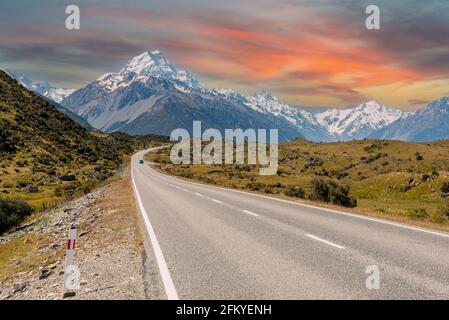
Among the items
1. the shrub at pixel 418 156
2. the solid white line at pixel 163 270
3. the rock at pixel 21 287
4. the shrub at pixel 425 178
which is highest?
the shrub at pixel 418 156

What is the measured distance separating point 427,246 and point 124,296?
7.75 metres

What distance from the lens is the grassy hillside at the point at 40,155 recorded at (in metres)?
51.3

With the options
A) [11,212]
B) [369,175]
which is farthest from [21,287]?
[369,175]

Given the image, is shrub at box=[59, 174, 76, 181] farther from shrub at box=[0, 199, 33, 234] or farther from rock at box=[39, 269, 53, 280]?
rock at box=[39, 269, 53, 280]

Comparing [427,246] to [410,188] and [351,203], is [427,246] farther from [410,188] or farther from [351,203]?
[410,188]

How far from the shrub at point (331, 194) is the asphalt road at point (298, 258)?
14.6 meters

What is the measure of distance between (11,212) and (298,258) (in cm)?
3261

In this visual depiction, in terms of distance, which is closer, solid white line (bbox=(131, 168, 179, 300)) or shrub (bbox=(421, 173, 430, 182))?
solid white line (bbox=(131, 168, 179, 300))

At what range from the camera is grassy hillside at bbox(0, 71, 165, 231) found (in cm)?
5134

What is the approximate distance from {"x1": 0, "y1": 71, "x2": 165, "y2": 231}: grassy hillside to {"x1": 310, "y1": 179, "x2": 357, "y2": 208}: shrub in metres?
25.6

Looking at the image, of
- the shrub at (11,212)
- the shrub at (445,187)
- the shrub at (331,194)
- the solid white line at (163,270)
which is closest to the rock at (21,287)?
the solid white line at (163,270)

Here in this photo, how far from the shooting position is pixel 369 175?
64.2 m

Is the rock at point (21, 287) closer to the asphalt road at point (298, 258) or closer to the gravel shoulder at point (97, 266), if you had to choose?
the gravel shoulder at point (97, 266)

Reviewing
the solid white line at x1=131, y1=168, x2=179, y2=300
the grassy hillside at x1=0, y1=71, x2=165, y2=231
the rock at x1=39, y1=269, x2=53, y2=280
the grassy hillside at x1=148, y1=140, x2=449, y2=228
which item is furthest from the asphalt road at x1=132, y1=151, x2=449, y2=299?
the grassy hillside at x1=0, y1=71, x2=165, y2=231
